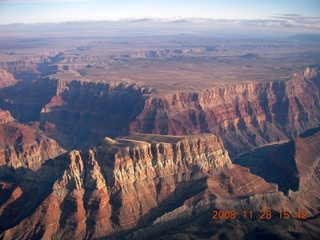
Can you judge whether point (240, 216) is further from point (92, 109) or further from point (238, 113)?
point (92, 109)

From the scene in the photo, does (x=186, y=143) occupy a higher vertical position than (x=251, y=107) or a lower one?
higher

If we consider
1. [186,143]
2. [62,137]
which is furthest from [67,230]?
[62,137]

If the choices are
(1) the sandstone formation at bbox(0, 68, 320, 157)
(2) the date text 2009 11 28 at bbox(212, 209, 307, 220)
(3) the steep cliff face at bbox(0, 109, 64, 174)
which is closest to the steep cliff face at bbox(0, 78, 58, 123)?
(1) the sandstone formation at bbox(0, 68, 320, 157)

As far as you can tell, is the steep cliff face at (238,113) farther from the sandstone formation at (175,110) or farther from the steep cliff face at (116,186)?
the steep cliff face at (116,186)

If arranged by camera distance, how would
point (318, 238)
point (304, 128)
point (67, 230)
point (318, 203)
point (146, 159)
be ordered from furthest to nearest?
point (304, 128) < point (318, 203) < point (146, 159) < point (67, 230) < point (318, 238)

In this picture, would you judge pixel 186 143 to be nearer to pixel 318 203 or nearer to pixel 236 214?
pixel 236 214

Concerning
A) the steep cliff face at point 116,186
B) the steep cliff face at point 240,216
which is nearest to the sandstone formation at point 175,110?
the steep cliff face at point 240,216

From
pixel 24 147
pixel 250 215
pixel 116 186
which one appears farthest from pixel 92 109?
pixel 250 215
